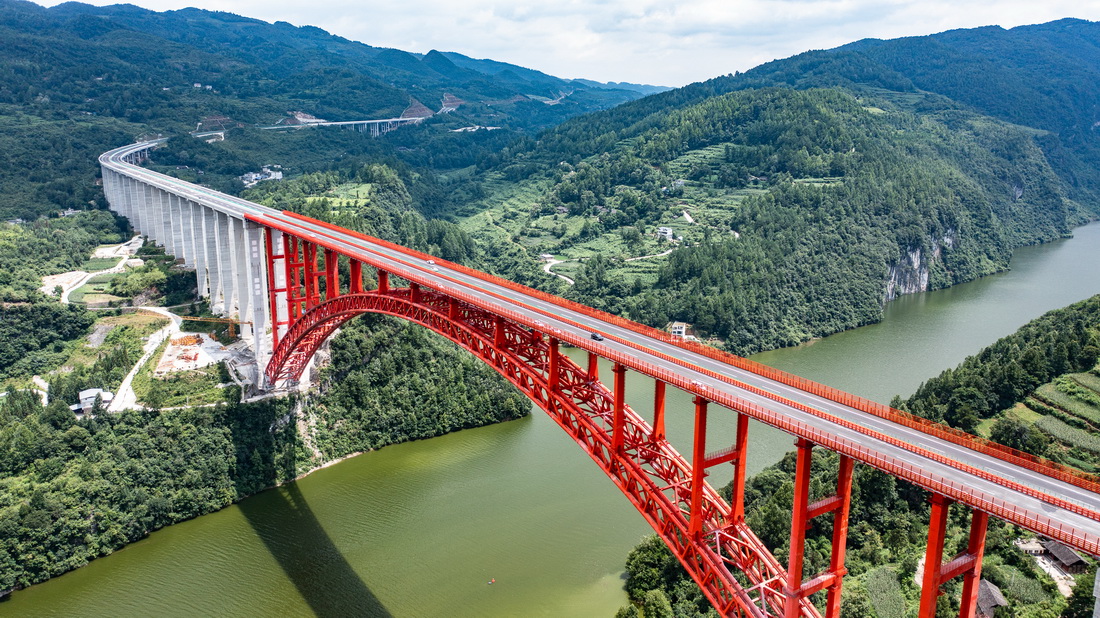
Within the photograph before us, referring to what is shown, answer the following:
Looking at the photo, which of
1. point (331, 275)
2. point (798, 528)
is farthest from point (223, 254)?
point (798, 528)

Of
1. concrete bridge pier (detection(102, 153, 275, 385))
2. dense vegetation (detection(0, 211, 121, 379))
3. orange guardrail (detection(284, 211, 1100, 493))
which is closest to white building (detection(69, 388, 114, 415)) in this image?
concrete bridge pier (detection(102, 153, 275, 385))

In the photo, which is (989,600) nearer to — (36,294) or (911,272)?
(36,294)

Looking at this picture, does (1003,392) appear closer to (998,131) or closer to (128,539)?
(128,539)

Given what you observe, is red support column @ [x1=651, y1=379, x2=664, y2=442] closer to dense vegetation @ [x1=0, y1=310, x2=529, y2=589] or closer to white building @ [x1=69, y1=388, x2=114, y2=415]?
dense vegetation @ [x1=0, y1=310, x2=529, y2=589]

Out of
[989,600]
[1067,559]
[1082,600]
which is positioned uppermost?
[1082,600]

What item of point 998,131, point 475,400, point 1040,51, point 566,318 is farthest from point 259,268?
point 1040,51

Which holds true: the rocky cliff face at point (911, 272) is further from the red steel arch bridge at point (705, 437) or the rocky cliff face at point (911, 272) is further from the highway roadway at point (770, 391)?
the highway roadway at point (770, 391)
